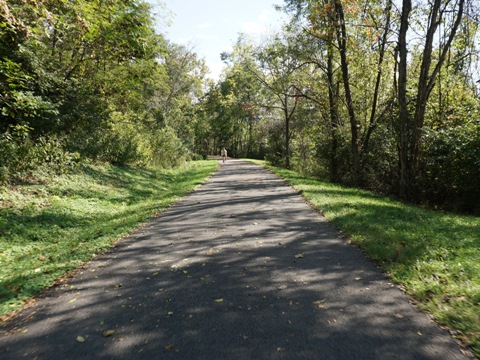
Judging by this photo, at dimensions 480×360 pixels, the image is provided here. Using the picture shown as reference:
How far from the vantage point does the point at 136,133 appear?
1962 cm

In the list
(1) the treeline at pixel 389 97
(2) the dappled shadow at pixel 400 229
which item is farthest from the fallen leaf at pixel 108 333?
(1) the treeline at pixel 389 97

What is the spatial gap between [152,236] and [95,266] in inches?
66.9

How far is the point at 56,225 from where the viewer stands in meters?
8.31

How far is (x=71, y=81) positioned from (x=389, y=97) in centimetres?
1497

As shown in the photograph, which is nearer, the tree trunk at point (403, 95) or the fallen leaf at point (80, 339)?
the fallen leaf at point (80, 339)

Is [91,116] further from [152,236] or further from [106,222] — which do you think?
[152,236]

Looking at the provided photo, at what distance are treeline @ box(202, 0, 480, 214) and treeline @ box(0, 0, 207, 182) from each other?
7985 millimetres

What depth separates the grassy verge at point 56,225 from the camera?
5.10m

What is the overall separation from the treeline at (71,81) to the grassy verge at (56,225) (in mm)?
907

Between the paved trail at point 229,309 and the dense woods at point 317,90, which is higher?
the dense woods at point 317,90

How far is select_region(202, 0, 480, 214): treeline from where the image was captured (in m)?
11.9

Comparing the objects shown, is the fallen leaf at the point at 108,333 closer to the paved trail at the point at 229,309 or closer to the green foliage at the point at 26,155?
the paved trail at the point at 229,309

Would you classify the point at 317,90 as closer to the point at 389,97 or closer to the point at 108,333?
the point at 389,97

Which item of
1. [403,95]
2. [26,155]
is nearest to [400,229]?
[403,95]
